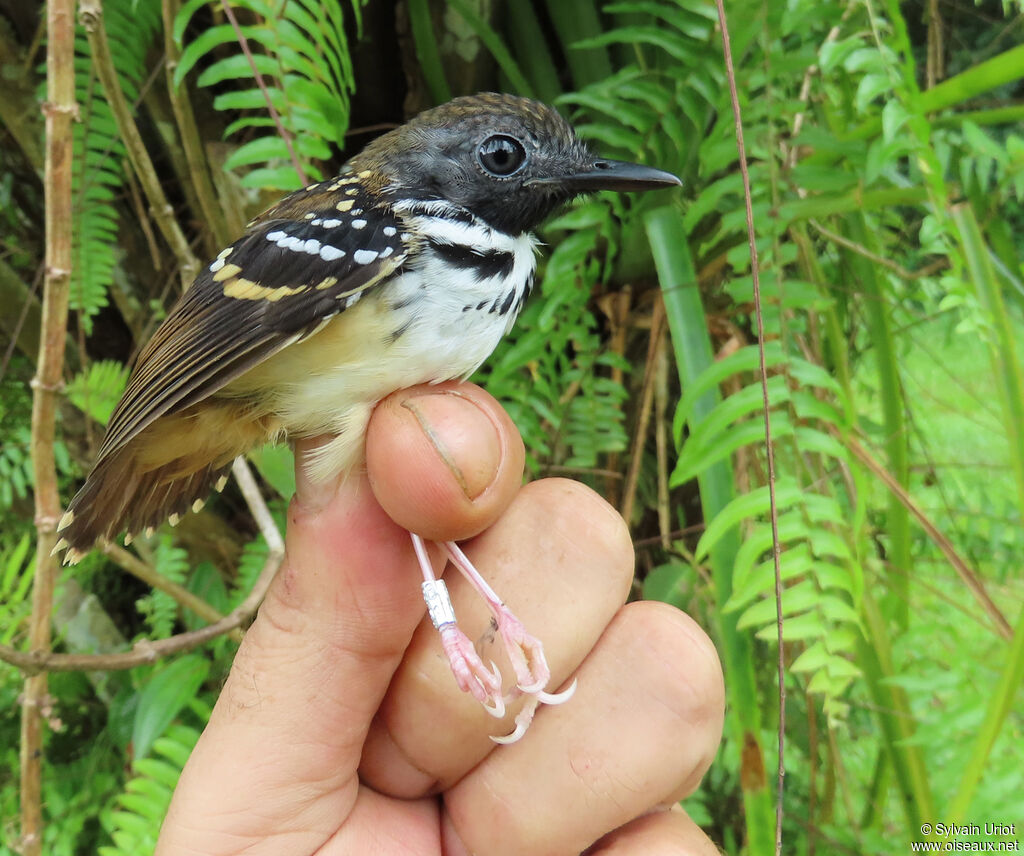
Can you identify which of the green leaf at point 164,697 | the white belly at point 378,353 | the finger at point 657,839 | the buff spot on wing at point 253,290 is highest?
the buff spot on wing at point 253,290

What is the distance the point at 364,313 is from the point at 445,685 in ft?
2.01

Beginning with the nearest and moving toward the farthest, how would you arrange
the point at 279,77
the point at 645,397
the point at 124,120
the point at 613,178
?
the point at 613,178 < the point at 279,77 < the point at 124,120 < the point at 645,397

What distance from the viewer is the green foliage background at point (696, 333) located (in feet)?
4.27

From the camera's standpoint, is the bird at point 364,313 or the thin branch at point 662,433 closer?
the bird at point 364,313

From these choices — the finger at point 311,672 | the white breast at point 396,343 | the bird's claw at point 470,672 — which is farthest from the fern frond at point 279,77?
the bird's claw at point 470,672

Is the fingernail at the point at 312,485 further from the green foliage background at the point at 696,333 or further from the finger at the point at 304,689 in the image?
the green foliage background at the point at 696,333

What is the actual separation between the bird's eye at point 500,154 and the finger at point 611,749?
808 millimetres

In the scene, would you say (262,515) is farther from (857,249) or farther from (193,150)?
(857,249)

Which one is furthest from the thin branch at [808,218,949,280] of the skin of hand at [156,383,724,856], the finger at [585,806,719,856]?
the finger at [585,806,719,856]

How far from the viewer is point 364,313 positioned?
1.14 meters

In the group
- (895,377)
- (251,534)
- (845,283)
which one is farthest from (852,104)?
(251,534)

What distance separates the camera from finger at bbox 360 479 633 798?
1246 millimetres

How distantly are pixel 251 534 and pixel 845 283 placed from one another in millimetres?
1913

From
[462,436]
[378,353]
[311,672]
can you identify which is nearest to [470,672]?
[311,672]
